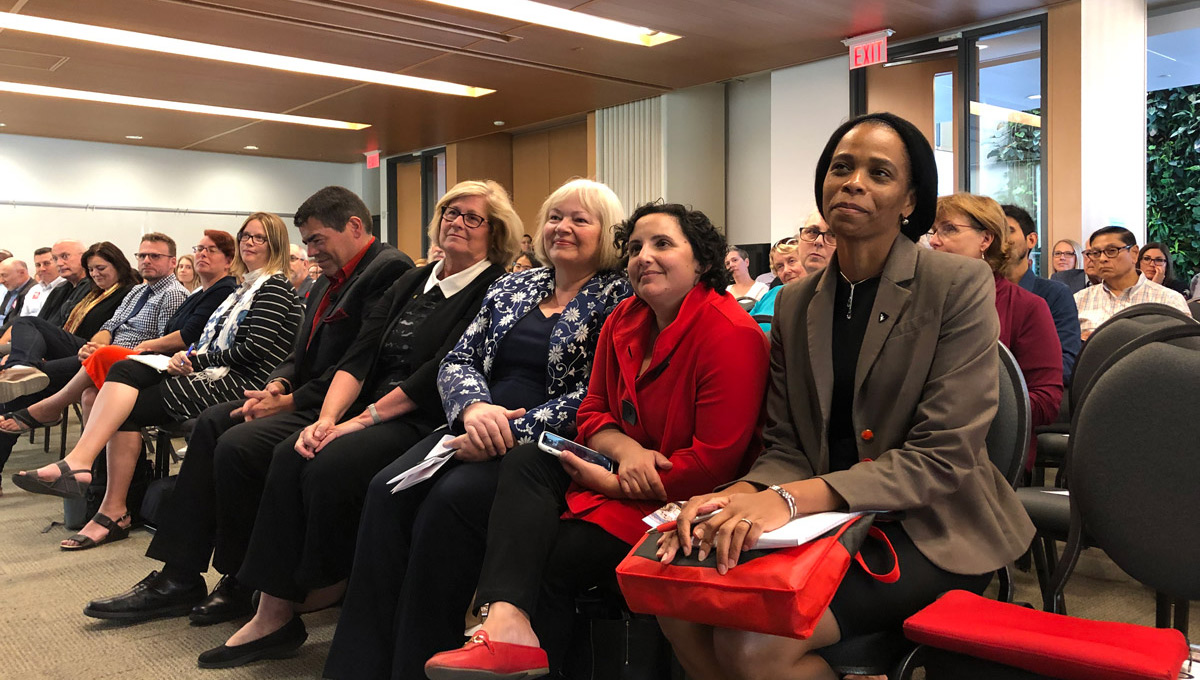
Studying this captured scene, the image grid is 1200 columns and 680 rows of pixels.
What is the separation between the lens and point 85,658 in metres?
2.64

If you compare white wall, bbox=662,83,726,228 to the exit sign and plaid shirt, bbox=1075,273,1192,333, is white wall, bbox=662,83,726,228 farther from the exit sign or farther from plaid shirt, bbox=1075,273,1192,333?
plaid shirt, bbox=1075,273,1192,333

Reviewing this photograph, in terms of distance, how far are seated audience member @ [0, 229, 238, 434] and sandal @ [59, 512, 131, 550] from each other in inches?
25.9

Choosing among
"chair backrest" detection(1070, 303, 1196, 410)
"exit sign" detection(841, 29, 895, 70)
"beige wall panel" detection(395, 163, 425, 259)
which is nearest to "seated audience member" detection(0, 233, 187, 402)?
"chair backrest" detection(1070, 303, 1196, 410)

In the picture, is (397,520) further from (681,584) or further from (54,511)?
(54,511)

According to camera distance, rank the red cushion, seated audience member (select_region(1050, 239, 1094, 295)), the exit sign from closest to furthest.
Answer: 1. the red cushion
2. seated audience member (select_region(1050, 239, 1094, 295))
3. the exit sign

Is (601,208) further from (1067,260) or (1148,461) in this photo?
(1067,260)

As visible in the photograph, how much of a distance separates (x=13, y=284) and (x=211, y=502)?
7120mm

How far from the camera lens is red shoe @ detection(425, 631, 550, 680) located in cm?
174

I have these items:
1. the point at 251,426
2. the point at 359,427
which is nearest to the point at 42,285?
the point at 251,426

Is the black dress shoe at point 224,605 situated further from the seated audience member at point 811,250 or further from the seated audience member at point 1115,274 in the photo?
the seated audience member at point 1115,274

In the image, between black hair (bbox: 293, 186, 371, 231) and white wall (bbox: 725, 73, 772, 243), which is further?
white wall (bbox: 725, 73, 772, 243)

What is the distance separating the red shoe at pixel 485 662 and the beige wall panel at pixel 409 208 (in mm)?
12060

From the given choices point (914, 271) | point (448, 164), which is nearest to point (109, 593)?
point (914, 271)

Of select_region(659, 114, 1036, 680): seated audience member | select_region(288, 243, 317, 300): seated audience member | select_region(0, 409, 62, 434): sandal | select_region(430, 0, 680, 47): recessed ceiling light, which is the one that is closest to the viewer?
select_region(659, 114, 1036, 680): seated audience member
